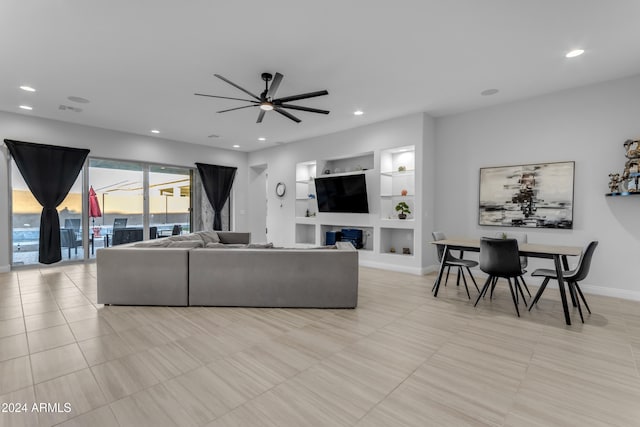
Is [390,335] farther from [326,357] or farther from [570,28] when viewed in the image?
[570,28]

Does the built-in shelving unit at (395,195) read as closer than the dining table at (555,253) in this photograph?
No

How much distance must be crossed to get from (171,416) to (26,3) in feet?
11.6

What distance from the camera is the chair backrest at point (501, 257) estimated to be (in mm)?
3547

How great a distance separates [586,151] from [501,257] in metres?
2.39

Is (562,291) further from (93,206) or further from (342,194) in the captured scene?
(93,206)

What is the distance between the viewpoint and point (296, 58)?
3.60 meters

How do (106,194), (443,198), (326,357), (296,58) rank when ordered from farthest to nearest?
(106,194)
(443,198)
(296,58)
(326,357)

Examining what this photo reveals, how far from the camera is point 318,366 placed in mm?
2375

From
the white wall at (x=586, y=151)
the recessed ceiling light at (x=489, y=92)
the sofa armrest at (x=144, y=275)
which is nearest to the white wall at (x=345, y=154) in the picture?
the white wall at (x=586, y=151)

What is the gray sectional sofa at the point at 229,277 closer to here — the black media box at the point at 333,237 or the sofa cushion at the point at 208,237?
the sofa cushion at the point at 208,237

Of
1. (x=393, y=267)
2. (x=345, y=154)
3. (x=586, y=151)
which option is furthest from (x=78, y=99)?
(x=586, y=151)

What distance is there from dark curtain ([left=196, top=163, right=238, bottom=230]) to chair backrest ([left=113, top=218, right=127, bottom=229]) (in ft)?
6.74

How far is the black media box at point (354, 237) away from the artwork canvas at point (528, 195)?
2424 mm

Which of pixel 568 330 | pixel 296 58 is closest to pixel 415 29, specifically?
pixel 296 58
